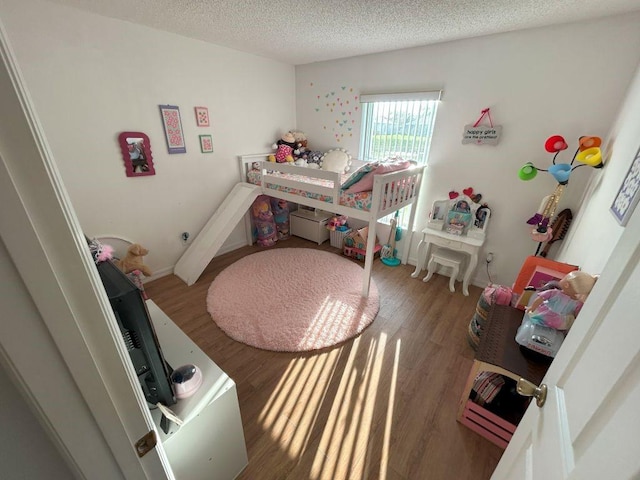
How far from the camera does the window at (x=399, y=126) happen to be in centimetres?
273

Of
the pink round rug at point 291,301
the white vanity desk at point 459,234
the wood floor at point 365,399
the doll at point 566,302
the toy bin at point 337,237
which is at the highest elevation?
the doll at point 566,302

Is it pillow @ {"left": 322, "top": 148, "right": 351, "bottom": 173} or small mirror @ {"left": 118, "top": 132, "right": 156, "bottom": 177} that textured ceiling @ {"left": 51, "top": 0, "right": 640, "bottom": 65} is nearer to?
small mirror @ {"left": 118, "top": 132, "right": 156, "bottom": 177}

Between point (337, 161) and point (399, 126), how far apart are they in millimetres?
820

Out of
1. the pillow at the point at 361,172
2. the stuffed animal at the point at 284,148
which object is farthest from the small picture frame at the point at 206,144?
the pillow at the point at 361,172

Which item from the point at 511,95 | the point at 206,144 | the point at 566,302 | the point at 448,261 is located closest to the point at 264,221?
the point at 206,144

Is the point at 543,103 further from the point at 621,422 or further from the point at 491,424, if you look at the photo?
the point at 621,422

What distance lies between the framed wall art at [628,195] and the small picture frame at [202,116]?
3.32m

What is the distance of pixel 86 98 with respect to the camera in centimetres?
212

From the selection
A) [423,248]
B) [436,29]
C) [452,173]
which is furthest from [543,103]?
[423,248]

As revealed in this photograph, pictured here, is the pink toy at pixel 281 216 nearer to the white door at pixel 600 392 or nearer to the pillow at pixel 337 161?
the pillow at pixel 337 161

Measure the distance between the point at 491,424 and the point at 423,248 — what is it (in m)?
1.74

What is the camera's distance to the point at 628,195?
1.19m

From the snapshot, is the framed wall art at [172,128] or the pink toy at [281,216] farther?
the pink toy at [281,216]

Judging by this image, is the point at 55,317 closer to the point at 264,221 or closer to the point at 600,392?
the point at 600,392
